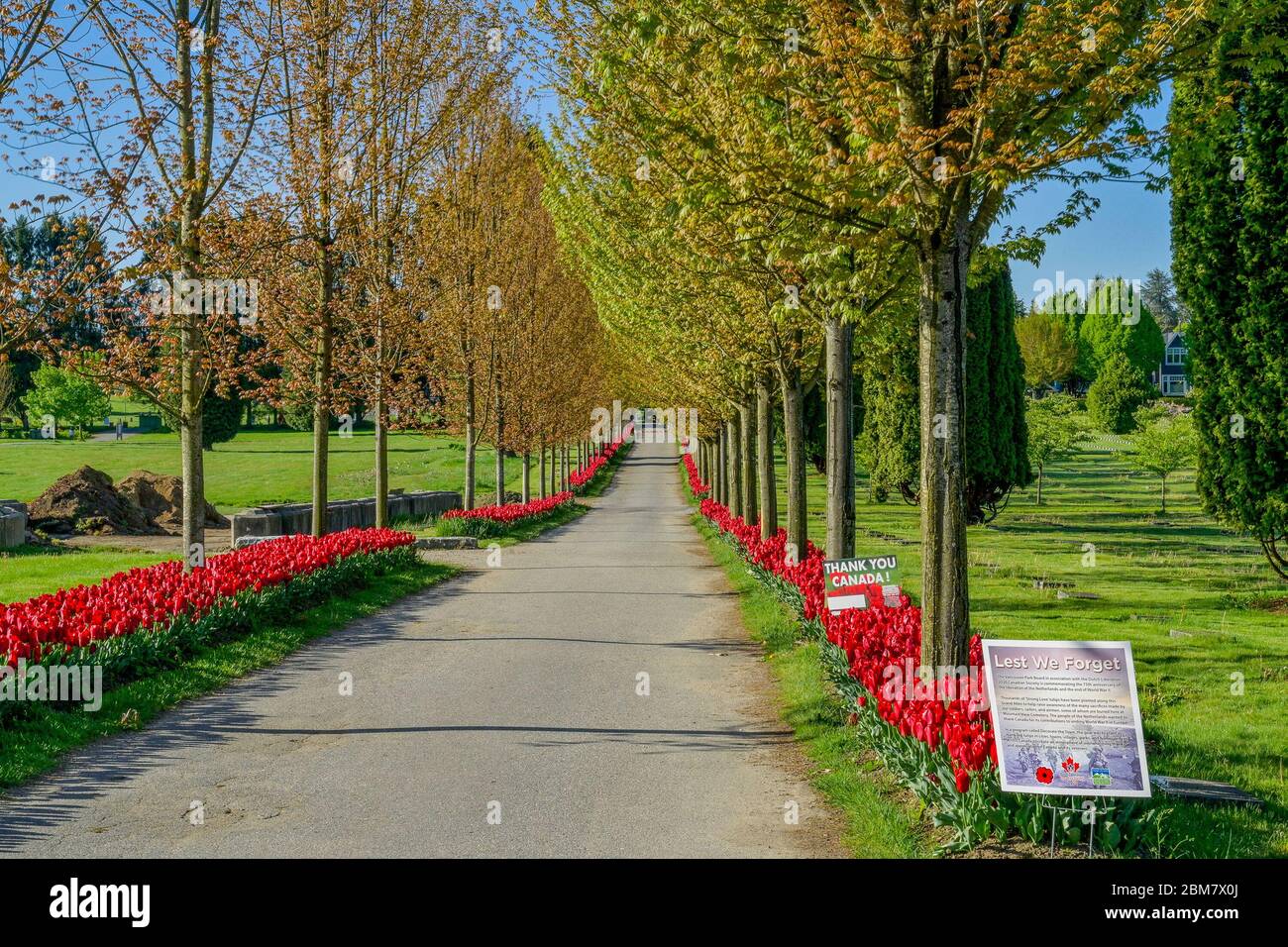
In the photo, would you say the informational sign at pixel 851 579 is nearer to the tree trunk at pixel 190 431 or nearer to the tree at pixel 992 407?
the tree trunk at pixel 190 431

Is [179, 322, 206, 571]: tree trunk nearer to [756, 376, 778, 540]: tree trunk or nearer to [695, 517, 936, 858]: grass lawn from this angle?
[695, 517, 936, 858]: grass lawn

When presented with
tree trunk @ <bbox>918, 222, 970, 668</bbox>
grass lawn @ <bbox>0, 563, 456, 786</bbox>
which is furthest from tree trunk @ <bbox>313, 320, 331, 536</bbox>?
tree trunk @ <bbox>918, 222, 970, 668</bbox>

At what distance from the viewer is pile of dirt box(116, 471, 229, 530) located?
2867cm

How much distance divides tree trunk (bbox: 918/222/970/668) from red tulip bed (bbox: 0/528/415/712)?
696 centimetres

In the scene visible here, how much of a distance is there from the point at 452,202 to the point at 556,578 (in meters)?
11.8

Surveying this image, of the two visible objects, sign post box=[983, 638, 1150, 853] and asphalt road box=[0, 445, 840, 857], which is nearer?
sign post box=[983, 638, 1150, 853]

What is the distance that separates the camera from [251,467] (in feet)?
180

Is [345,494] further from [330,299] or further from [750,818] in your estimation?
[750,818]

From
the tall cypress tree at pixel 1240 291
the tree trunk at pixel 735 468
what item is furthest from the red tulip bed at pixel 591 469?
the tall cypress tree at pixel 1240 291

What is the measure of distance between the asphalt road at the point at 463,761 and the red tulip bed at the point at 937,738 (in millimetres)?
625

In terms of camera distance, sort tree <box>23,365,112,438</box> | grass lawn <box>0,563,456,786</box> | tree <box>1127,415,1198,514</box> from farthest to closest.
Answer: tree <box>23,365,112,438</box>, tree <box>1127,415,1198,514</box>, grass lawn <box>0,563,456,786</box>

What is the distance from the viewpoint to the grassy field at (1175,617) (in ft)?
22.9

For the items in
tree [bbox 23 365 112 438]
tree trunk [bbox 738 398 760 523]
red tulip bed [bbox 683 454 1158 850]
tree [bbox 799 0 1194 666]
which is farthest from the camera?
tree [bbox 23 365 112 438]

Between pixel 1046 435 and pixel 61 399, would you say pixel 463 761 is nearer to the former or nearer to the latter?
pixel 1046 435
